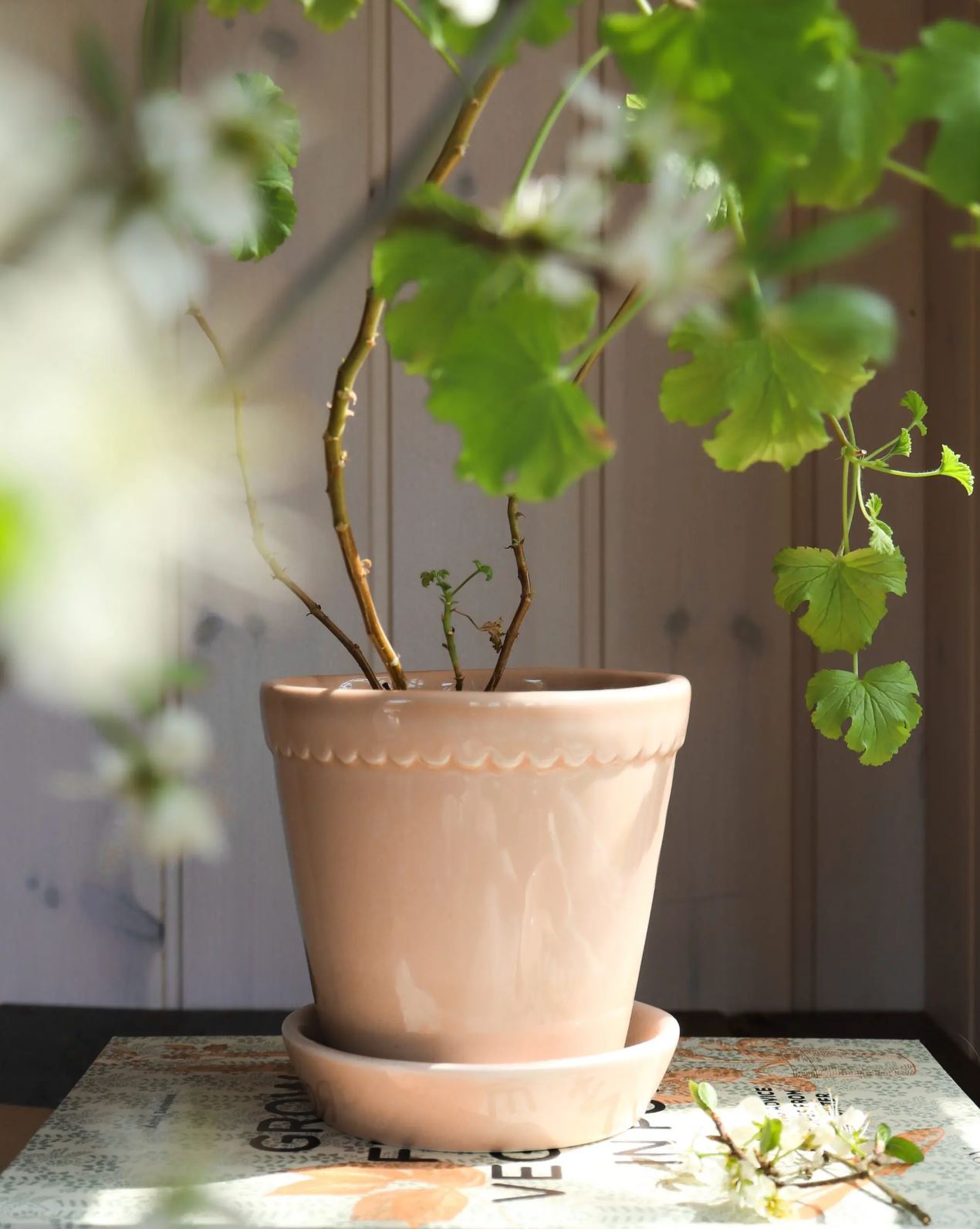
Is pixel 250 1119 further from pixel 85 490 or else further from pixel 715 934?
pixel 715 934

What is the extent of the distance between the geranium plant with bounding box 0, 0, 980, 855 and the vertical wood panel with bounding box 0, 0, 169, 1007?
0.74 m

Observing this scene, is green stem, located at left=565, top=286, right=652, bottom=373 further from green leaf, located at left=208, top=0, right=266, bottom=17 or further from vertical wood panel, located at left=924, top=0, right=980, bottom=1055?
vertical wood panel, located at left=924, top=0, right=980, bottom=1055

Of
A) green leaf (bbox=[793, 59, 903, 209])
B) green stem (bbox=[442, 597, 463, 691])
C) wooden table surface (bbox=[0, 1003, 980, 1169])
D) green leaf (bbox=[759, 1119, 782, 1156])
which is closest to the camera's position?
green leaf (bbox=[793, 59, 903, 209])

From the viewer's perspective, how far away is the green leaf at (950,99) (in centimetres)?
24

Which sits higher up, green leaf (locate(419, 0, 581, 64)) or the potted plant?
green leaf (locate(419, 0, 581, 64))

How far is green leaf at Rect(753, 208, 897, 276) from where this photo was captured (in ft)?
0.30

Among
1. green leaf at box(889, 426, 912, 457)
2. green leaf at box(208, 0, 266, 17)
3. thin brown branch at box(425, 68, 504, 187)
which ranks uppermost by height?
green leaf at box(208, 0, 266, 17)

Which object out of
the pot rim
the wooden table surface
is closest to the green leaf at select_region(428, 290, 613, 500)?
the pot rim

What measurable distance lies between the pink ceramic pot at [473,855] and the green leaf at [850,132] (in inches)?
11.3

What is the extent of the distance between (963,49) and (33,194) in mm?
251

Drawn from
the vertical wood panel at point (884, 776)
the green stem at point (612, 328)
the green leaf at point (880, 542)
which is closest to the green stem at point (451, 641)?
the green stem at point (612, 328)

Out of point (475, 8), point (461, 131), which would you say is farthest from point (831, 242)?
point (461, 131)

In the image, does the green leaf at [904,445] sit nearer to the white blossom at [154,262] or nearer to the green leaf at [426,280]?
the green leaf at [426,280]

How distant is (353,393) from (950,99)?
305 mm
